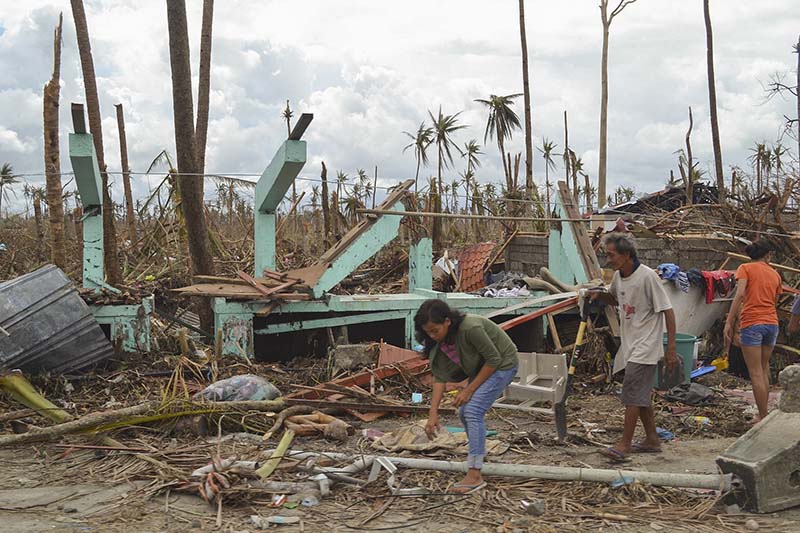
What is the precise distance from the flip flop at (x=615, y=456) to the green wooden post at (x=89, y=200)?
572cm

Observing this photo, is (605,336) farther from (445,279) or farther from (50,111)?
(50,111)

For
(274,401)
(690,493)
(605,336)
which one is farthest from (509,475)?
(605,336)

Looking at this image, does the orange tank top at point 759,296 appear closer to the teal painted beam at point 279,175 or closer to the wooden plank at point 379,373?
the wooden plank at point 379,373

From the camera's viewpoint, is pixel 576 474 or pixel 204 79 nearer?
pixel 576 474

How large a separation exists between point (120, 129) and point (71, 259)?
4354 mm

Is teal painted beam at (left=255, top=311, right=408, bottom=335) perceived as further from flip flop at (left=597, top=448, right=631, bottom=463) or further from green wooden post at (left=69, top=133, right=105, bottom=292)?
flip flop at (left=597, top=448, right=631, bottom=463)

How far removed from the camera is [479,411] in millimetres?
4527

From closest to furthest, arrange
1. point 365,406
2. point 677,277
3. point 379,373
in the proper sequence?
point 365,406 → point 379,373 → point 677,277

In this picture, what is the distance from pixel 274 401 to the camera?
6.39 m

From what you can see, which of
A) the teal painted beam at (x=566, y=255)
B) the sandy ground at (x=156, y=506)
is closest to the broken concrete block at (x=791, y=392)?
the sandy ground at (x=156, y=506)

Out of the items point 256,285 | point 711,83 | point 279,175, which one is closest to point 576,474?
point 256,285

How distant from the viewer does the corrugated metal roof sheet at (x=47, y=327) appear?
6949 millimetres

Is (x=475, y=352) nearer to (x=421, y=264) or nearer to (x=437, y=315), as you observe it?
(x=437, y=315)

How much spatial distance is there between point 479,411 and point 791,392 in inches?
86.4
